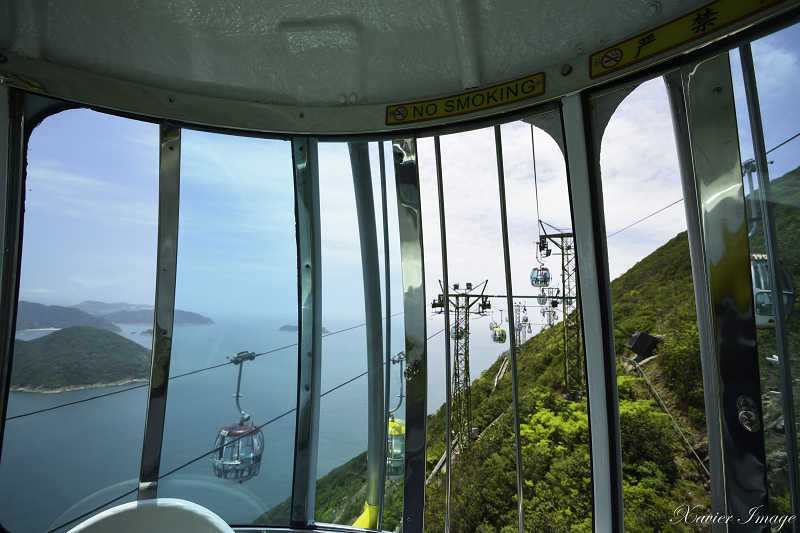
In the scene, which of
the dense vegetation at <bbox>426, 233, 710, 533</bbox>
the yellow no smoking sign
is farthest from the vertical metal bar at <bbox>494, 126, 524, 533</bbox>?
the yellow no smoking sign

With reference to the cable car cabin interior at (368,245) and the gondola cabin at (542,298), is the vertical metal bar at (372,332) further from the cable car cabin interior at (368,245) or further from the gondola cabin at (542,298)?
the gondola cabin at (542,298)

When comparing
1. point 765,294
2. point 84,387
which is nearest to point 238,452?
point 84,387

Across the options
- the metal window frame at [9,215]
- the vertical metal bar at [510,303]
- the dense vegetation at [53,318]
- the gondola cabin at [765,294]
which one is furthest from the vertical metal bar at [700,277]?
the dense vegetation at [53,318]

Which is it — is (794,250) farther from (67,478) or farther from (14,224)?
(67,478)

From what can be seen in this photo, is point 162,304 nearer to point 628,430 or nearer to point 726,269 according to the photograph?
point 726,269

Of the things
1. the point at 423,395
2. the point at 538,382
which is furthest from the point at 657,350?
the point at 423,395
